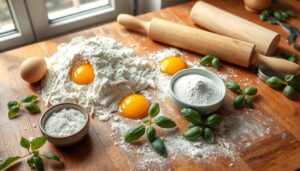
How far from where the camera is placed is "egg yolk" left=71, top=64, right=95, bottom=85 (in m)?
0.89

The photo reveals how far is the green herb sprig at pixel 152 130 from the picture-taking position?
29.8 inches

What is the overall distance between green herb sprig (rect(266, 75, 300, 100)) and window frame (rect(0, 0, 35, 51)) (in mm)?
795

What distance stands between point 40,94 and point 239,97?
535 millimetres

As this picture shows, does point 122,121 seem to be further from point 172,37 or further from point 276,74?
point 276,74

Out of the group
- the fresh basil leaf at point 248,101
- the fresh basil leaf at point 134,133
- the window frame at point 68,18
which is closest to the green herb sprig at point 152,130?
the fresh basil leaf at point 134,133

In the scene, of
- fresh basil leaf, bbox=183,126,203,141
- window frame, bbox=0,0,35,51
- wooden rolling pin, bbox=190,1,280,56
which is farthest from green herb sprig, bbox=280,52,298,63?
window frame, bbox=0,0,35,51

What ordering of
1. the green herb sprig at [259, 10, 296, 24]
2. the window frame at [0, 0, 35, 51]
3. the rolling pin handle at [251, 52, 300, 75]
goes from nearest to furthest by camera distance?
1. the rolling pin handle at [251, 52, 300, 75]
2. the window frame at [0, 0, 35, 51]
3. the green herb sprig at [259, 10, 296, 24]

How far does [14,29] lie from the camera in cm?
112

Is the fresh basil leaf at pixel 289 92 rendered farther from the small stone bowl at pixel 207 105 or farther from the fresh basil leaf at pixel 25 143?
the fresh basil leaf at pixel 25 143

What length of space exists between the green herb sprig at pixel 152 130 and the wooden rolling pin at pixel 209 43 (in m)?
0.28

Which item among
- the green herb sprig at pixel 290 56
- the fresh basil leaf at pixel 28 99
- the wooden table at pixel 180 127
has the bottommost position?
the wooden table at pixel 180 127

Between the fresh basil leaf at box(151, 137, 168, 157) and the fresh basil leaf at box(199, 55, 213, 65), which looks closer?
the fresh basil leaf at box(151, 137, 168, 157)

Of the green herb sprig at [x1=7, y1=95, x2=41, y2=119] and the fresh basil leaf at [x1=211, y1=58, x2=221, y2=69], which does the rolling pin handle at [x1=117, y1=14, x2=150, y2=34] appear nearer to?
the fresh basil leaf at [x1=211, y1=58, x2=221, y2=69]

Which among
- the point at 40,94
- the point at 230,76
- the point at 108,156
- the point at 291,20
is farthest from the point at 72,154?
the point at 291,20
